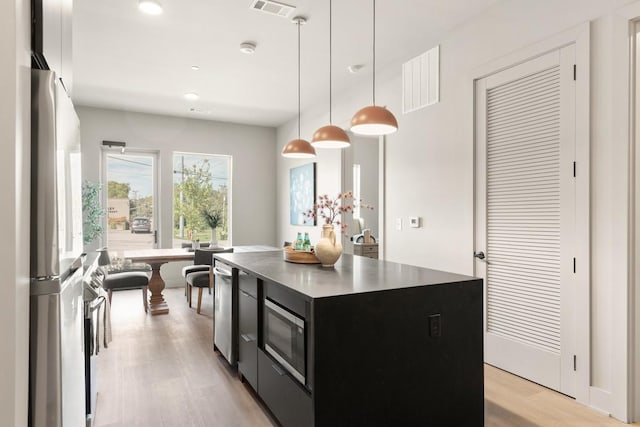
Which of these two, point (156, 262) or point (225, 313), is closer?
point (225, 313)

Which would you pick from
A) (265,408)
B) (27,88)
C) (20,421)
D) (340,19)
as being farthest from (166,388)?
(340,19)

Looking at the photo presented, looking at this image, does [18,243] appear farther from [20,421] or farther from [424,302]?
[424,302]

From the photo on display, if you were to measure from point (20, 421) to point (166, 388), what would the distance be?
178 centimetres

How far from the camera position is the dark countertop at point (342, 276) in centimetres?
182

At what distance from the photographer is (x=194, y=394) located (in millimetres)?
2607

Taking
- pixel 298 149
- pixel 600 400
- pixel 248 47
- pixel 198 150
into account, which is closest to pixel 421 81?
Answer: pixel 298 149

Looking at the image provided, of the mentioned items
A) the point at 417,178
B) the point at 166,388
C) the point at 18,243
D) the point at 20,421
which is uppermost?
the point at 417,178

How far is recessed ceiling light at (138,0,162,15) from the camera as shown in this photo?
9.58 feet

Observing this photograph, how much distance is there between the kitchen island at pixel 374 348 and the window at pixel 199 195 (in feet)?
15.4

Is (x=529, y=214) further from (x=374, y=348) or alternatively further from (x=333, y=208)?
(x=374, y=348)

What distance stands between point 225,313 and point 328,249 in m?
1.10

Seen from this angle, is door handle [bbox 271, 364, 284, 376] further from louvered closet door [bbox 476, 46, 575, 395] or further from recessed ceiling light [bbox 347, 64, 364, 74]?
recessed ceiling light [bbox 347, 64, 364, 74]

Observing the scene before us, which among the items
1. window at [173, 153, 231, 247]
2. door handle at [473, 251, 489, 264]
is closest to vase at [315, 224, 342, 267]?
door handle at [473, 251, 489, 264]

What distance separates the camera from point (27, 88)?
111 centimetres
